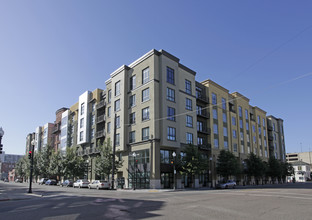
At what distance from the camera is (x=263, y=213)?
37.4 ft

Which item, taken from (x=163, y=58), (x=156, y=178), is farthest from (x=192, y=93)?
(x=156, y=178)

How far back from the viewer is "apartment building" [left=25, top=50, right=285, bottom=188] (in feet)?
130

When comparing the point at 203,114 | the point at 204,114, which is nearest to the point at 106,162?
the point at 203,114

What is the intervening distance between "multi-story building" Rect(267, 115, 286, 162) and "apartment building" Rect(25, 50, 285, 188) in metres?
23.2

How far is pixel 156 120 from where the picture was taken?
39219 millimetres

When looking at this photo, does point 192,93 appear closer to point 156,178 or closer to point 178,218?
point 156,178

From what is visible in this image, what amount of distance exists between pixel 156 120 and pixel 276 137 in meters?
61.2

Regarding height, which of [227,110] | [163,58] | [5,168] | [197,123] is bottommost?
[5,168]

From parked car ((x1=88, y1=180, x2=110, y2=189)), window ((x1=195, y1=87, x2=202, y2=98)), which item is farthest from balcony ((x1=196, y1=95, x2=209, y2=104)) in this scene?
parked car ((x1=88, y1=180, x2=110, y2=189))

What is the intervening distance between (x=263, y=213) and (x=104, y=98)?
48.3 m

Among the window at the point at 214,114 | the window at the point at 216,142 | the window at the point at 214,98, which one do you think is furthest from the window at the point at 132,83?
the window at the point at 216,142

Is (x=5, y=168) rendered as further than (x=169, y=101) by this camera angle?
Yes

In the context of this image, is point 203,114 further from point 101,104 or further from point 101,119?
point 101,104

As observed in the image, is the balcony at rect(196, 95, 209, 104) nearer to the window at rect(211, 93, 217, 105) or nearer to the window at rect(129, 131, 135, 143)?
the window at rect(211, 93, 217, 105)
